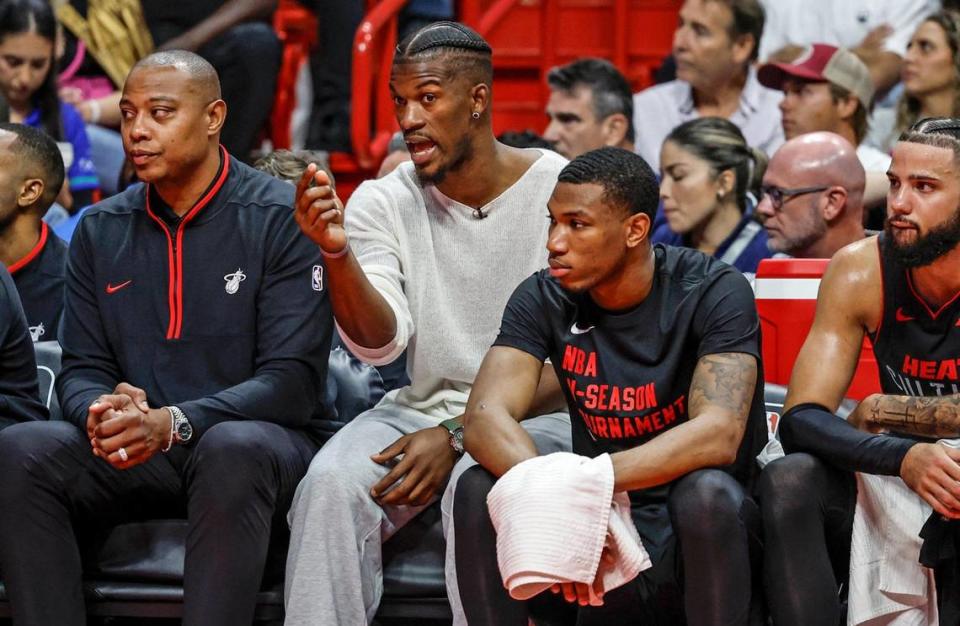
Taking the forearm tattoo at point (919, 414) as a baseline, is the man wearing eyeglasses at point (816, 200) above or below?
above

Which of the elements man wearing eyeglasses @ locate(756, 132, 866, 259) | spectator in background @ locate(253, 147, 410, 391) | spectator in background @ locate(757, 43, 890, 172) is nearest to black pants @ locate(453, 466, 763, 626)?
spectator in background @ locate(253, 147, 410, 391)

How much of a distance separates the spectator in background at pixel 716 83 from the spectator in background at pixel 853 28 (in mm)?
199

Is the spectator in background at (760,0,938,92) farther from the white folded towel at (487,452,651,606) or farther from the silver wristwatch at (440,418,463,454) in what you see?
the white folded towel at (487,452,651,606)

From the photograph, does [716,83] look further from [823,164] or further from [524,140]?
[823,164]

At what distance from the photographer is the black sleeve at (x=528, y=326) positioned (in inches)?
137

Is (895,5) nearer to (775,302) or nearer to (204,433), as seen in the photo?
(775,302)

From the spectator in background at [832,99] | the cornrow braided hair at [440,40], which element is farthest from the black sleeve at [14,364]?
the spectator in background at [832,99]

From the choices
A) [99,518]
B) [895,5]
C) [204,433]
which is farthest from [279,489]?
[895,5]

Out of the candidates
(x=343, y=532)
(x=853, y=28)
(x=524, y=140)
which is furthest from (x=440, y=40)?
(x=853, y=28)

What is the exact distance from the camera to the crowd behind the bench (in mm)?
3176

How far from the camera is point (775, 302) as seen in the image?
411cm

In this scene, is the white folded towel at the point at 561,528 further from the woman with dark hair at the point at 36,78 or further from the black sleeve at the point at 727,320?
the woman with dark hair at the point at 36,78

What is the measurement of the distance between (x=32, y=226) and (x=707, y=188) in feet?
8.01

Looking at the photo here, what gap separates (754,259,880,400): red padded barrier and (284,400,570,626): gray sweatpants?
2.63 feet
